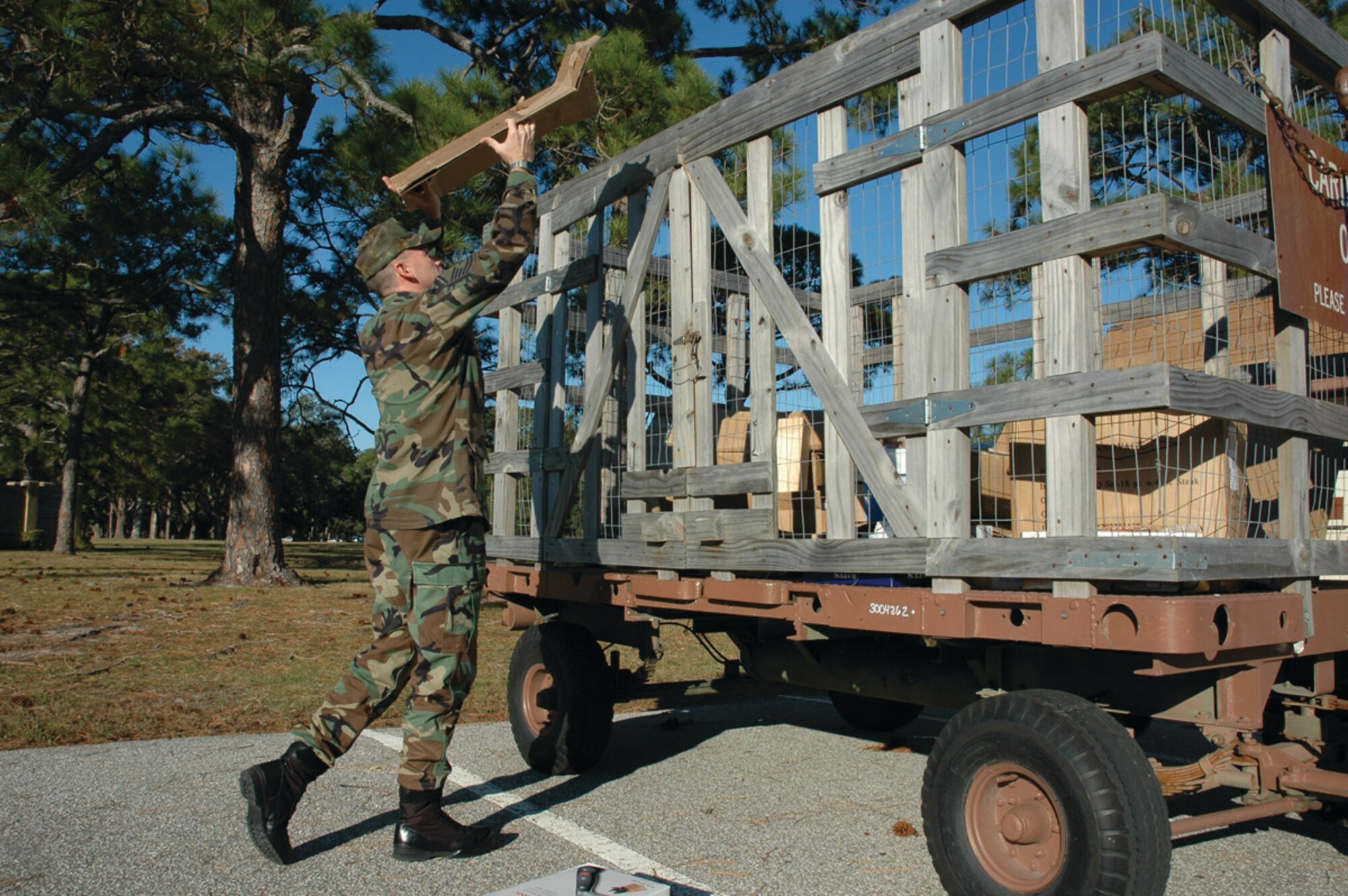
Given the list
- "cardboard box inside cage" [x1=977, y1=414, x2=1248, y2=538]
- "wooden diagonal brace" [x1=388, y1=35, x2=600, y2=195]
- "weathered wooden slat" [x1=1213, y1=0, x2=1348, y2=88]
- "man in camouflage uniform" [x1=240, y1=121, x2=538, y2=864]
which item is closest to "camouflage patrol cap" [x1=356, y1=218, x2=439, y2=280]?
"man in camouflage uniform" [x1=240, y1=121, x2=538, y2=864]

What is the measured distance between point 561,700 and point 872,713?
196cm

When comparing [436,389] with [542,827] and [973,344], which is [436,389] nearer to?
[542,827]

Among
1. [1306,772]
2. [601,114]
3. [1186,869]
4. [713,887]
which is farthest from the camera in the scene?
[601,114]

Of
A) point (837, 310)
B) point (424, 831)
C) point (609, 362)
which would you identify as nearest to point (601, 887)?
point (424, 831)

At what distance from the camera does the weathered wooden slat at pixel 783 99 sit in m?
3.66

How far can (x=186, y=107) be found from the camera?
14688mm

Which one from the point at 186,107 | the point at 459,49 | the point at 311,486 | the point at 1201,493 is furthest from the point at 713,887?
the point at 311,486

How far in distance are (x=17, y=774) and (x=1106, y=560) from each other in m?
4.60

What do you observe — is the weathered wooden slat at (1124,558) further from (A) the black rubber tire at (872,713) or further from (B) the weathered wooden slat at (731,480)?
(A) the black rubber tire at (872,713)

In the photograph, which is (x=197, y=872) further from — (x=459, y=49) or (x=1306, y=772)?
(x=459, y=49)

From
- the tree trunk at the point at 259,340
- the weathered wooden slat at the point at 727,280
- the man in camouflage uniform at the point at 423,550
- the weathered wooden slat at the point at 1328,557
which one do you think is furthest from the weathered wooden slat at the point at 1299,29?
the tree trunk at the point at 259,340

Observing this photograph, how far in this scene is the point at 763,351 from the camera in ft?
13.5

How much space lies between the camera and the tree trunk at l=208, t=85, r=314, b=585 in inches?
602

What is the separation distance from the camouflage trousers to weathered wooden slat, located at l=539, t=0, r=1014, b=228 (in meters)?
1.96
